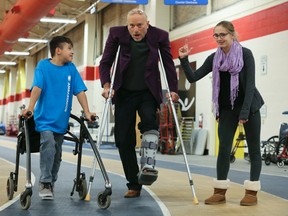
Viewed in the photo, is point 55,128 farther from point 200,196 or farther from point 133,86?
point 200,196

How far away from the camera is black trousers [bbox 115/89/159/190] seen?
5.10 meters

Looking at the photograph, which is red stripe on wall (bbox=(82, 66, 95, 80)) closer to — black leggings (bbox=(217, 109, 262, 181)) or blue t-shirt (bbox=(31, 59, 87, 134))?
blue t-shirt (bbox=(31, 59, 87, 134))

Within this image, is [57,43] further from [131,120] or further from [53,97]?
[131,120]

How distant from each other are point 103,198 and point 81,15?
27.6 m

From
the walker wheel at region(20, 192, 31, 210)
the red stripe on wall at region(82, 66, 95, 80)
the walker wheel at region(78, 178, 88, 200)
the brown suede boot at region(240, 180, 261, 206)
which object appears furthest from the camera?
the red stripe on wall at region(82, 66, 95, 80)

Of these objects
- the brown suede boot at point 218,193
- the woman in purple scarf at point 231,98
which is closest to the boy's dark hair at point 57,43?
the woman in purple scarf at point 231,98

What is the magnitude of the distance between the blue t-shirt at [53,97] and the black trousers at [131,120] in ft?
1.77

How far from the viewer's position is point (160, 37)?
5270 mm

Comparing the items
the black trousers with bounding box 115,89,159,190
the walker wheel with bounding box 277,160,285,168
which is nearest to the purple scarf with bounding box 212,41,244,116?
the black trousers with bounding box 115,89,159,190

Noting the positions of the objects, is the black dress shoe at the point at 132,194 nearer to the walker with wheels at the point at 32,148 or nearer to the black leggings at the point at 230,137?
the walker with wheels at the point at 32,148

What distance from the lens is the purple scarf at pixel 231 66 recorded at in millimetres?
5043

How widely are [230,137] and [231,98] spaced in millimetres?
395

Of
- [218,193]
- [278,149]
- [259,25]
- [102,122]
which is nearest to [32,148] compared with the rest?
[102,122]

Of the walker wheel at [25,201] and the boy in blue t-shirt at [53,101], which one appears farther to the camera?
the boy in blue t-shirt at [53,101]
